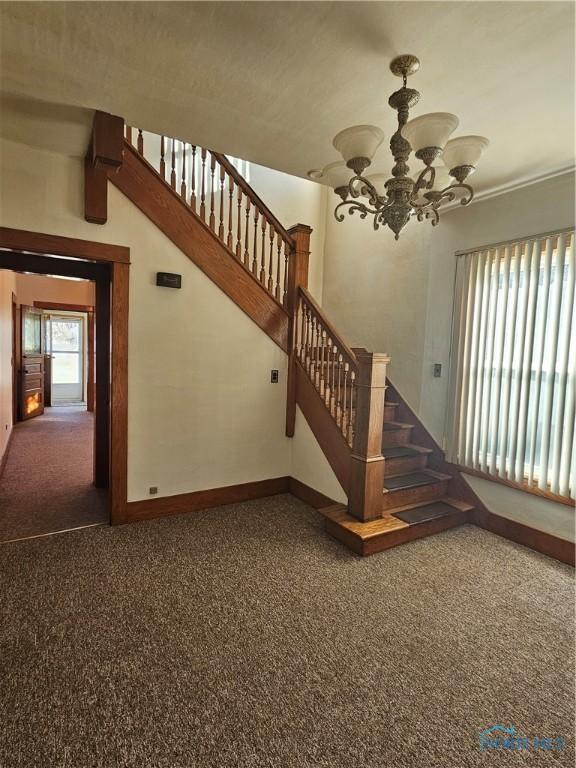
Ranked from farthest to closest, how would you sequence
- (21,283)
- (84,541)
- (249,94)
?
(21,283) → (84,541) → (249,94)

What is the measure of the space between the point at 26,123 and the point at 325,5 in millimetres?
2025

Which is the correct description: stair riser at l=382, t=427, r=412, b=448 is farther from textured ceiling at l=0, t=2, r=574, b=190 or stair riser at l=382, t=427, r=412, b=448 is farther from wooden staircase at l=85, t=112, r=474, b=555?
textured ceiling at l=0, t=2, r=574, b=190

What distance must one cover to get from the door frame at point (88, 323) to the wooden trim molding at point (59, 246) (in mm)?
6385

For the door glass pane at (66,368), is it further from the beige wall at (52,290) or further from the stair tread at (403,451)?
the stair tread at (403,451)

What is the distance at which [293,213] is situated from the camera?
224 inches

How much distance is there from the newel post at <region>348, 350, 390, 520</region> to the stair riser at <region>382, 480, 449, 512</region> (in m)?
0.25

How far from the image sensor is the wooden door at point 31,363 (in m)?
7.51

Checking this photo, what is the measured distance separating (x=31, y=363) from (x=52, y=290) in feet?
6.28

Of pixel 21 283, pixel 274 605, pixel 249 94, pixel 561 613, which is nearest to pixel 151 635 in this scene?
pixel 274 605

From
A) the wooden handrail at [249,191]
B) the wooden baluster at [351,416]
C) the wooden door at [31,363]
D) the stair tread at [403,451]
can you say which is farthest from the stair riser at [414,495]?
the wooden door at [31,363]

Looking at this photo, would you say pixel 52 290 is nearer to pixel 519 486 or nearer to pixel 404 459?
pixel 404 459

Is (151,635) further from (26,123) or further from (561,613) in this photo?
(26,123)

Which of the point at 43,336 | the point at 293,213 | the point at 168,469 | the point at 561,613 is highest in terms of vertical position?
the point at 293,213

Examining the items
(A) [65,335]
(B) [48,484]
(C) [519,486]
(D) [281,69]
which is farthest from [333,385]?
(A) [65,335]
